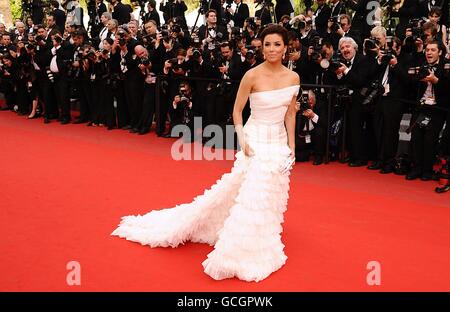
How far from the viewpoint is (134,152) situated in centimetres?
738

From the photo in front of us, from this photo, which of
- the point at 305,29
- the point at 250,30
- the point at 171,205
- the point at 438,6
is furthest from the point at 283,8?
the point at 171,205

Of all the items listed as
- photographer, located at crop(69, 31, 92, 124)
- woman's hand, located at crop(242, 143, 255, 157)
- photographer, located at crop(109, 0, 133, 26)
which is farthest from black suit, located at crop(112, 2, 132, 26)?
woman's hand, located at crop(242, 143, 255, 157)

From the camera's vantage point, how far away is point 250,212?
3.58m

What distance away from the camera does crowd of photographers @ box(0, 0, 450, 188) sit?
6.25m

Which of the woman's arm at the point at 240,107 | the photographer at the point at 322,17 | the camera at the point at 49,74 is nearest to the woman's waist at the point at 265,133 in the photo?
the woman's arm at the point at 240,107

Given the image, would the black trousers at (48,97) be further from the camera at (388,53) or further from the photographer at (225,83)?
the camera at (388,53)

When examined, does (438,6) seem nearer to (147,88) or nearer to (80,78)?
(147,88)

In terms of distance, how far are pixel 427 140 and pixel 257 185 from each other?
3260mm

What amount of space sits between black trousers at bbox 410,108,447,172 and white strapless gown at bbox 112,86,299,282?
290cm

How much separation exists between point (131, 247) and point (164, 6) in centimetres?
843

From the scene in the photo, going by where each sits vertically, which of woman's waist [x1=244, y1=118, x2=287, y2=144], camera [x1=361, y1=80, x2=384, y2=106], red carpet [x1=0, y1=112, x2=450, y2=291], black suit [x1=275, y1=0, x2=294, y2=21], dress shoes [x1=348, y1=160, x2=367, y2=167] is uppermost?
black suit [x1=275, y1=0, x2=294, y2=21]

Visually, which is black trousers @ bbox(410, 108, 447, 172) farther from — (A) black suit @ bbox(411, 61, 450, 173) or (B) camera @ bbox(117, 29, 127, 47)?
(B) camera @ bbox(117, 29, 127, 47)

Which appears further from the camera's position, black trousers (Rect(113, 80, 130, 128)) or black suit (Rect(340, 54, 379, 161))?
black trousers (Rect(113, 80, 130, 128))
